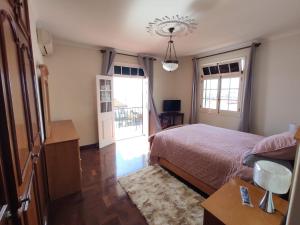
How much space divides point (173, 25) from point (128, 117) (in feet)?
13.8

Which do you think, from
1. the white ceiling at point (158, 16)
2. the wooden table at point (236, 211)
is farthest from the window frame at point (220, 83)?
the wooden table at point (236, 211)

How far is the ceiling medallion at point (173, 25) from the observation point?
231 centimetres

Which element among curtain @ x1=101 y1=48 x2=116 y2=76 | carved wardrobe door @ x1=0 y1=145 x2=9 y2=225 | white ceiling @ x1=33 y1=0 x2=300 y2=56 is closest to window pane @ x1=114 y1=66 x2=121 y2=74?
curtain @ x1=101 y1=48 x2=116 y2=76

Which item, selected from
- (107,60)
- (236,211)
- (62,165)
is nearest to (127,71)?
(107,60)

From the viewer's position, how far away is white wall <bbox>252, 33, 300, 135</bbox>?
2920 millimetres

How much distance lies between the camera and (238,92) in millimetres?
3779

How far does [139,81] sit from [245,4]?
3474mm

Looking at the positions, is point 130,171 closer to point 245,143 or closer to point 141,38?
point 245,143

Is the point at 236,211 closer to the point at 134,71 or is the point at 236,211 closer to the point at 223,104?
the point at 223,104

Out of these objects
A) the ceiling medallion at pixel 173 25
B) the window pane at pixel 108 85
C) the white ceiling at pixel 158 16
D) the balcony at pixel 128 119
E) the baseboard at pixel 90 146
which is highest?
the white ceiling at pixel 158 16

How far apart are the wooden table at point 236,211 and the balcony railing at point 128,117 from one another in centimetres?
471

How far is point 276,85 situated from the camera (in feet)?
10.4

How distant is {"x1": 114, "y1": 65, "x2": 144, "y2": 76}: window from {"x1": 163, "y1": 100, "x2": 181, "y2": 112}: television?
4.27ft

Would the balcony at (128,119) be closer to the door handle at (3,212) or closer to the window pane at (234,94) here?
the window pane at (234,94)
